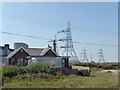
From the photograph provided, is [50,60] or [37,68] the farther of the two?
[50,60]

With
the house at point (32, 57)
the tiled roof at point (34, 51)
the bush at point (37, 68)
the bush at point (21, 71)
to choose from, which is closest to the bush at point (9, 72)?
the bush at point (21, 71)

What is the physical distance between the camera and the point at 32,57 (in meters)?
29.0

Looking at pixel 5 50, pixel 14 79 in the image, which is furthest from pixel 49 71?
pixel 5 50

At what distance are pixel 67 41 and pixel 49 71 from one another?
24.0m

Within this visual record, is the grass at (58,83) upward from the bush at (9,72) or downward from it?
downward

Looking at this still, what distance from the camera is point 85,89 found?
11.4m

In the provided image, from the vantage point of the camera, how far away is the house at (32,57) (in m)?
28.9

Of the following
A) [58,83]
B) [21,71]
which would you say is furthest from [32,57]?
[58,83]

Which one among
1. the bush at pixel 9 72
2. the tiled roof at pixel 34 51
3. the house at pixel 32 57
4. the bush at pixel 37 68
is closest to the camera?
the bush at pixel 9 72

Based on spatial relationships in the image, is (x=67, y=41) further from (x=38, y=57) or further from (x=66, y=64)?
(x=38, y=57)

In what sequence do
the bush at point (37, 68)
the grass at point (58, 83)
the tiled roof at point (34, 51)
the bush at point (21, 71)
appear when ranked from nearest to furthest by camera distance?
the grass at point (58, 83) → the bush at point (21, 71) → the bush at point (37, 68) → the tiled roof at point (34, 51)

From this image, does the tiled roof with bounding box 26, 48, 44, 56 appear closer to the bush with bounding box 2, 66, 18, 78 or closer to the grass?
the bush with bounding box 2, 66, 18, 78

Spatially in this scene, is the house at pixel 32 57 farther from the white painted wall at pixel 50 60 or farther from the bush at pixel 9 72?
the bush at pixel 9 72

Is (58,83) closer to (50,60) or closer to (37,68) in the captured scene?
(37,68)
